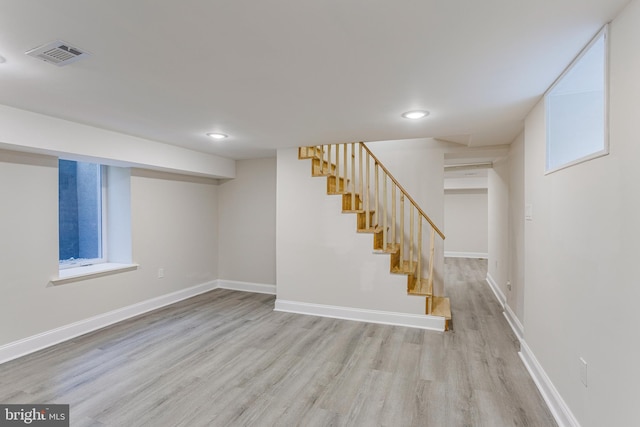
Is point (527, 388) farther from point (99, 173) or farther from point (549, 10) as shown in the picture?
point (99, 173)

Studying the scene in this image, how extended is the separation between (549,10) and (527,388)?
249 cm

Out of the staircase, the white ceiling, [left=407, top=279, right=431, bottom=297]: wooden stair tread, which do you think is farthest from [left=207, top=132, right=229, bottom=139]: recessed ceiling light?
[left=407, top=279, right=431, bottom=297]: wooden stair tread

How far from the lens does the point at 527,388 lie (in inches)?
89.9

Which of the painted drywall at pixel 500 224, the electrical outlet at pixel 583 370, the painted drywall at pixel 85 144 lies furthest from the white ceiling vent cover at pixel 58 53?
the painted drywall at pixel 500 224

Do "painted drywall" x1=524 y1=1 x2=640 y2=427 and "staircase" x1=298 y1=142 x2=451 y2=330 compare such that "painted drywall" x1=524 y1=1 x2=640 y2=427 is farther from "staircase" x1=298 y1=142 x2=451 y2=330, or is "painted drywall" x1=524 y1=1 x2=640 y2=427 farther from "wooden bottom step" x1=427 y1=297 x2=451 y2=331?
"staircase" x1=298 y1=142 x2=451 y2=330

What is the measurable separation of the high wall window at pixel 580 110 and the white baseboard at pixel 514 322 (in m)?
1.86

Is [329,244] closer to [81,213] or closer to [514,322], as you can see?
[514,322]

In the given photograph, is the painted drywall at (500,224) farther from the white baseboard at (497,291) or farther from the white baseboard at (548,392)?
the white baseboard at (548,392)

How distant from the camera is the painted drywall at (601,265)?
1.26 m

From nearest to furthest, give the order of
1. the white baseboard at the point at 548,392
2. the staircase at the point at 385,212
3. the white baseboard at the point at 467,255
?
the white baseboard at the point at 548,392 → the staircase at the point at 385,212 → the white baseboard at the point at 467,255

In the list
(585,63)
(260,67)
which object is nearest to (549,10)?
(585,63)

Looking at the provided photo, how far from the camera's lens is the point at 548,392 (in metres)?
2.11

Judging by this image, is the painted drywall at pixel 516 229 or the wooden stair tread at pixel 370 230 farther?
the wooden stair tread at pixel 370 230

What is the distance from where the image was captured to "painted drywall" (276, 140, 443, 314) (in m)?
3.79
